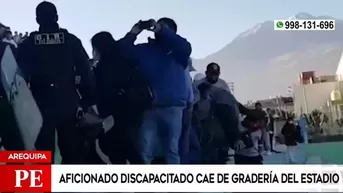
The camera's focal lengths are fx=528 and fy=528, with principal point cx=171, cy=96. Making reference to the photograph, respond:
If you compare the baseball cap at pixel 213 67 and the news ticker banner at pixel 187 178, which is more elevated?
the baseball cap at pixel 213 67

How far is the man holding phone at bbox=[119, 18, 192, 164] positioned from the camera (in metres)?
3.10

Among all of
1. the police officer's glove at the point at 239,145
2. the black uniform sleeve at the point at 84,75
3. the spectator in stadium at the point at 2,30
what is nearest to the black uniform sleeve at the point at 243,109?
the police officer's glove at the point at 239,145

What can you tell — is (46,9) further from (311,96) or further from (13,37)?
(311,96)

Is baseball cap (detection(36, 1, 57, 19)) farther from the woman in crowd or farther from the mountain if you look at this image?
the mountain

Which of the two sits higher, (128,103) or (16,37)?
(16,37)

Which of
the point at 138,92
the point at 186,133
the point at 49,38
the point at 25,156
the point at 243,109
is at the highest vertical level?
the point at 49,38

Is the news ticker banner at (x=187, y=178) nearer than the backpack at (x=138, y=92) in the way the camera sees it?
Yes

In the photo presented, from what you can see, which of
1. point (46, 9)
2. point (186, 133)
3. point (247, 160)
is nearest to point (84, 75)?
point (46, 9)

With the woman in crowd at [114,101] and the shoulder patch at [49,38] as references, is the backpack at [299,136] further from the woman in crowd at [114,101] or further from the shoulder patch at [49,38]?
the shoulder patch at [49,38]

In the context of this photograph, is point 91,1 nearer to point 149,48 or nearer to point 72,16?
point 72,16

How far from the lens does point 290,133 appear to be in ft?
10.1

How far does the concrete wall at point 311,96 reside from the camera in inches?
120

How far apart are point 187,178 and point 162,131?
0.32 meters

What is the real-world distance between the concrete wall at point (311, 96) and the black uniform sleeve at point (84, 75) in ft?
3.90
